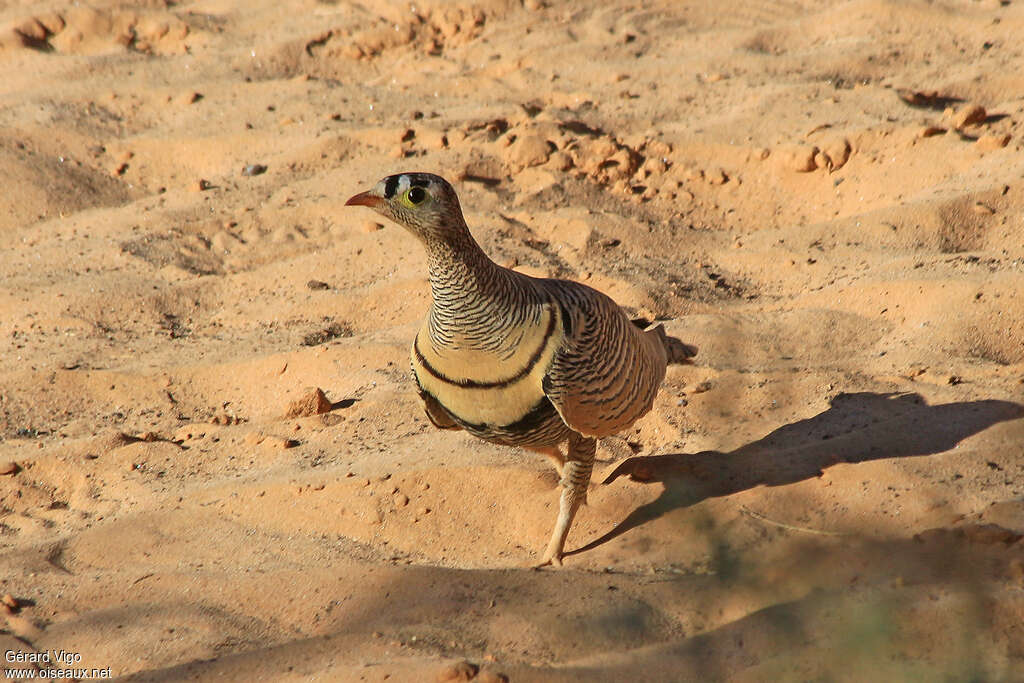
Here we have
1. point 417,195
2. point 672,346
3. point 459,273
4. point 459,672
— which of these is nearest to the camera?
point 459,672

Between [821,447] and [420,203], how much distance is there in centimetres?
197

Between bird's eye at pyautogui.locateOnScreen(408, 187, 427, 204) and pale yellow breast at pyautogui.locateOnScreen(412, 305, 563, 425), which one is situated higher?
bird's eye at pyautogui.locateOnScreen(408, 187, 427, 204)

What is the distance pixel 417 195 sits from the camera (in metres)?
3.35

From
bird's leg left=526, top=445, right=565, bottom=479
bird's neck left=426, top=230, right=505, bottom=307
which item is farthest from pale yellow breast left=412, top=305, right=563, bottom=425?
bird's leg left=526, top=445, right=565, bottom=479

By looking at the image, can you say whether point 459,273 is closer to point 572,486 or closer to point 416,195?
point 416,195

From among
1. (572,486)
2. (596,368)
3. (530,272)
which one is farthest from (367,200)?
(530,272)

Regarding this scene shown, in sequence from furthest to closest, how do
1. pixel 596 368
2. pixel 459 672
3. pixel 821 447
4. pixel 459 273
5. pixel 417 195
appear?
pixel 821 447 < pixel 596 368 < pixel 459 273 < pixel 417 195 < pixel 459 672

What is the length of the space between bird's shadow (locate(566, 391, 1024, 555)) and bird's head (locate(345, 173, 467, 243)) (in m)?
1.36

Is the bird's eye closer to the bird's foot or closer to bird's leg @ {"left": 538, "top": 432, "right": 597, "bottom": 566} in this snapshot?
bird's leg @ {"left": 538, "top": 432, "right": 597, "bottom": 566}

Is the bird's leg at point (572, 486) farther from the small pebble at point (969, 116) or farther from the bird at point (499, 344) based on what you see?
the small pebble at point (969, 116)

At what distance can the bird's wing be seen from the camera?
3.54 metres

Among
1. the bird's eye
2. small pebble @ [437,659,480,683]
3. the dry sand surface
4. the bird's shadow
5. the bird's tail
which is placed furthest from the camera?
the bird's tail

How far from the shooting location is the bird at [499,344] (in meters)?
3.41

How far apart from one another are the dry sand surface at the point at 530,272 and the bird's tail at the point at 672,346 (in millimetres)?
234
